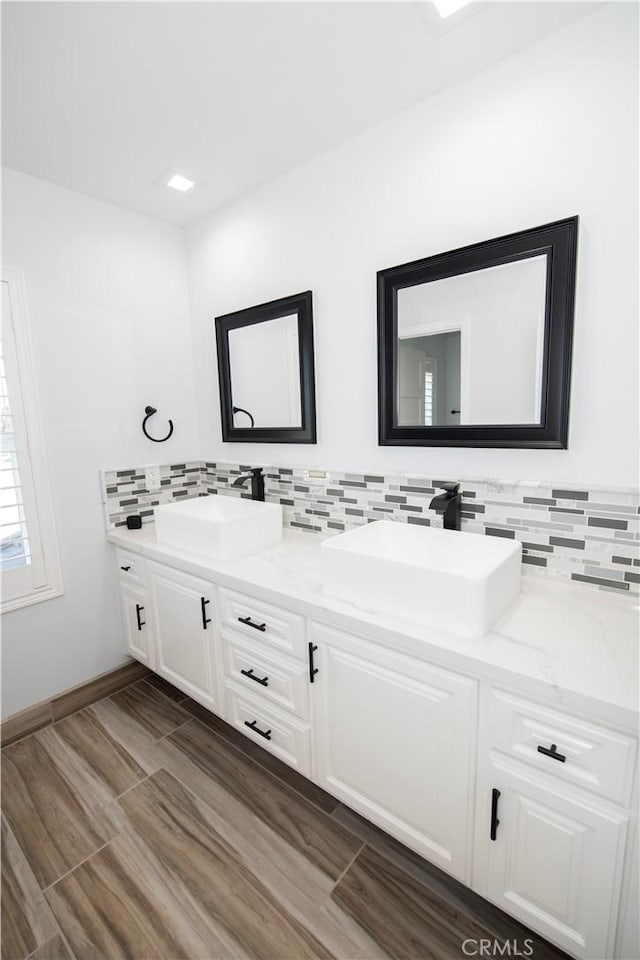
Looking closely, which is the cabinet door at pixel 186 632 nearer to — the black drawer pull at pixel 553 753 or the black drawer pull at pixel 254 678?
the black drawer pull at pixel 254 678

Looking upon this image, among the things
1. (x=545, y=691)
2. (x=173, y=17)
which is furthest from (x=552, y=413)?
(x=173, y=17)

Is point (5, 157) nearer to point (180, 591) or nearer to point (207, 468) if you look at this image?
point (207, 468)

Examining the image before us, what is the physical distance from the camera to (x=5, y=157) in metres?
1.73

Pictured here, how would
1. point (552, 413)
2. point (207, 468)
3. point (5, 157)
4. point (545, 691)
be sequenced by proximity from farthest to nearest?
1. point (207, 468)
2. point (5, 157)
3. point (552, 413)
4. point (545, 691)

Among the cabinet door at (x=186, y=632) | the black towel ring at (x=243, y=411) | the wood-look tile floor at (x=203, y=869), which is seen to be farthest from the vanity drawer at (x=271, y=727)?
the black towel ring at (x=243, y=411)

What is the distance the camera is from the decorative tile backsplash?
51.0 inches

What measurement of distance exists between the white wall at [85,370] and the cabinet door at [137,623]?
0.24ft


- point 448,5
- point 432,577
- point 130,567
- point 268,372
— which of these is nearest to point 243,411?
point 268,372

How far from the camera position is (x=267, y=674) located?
1.55 metres

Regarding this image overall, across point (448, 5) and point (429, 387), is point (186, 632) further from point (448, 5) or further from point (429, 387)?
point (448, 5)

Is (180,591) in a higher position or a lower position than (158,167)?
lower

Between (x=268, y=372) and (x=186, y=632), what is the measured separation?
4.26 ft

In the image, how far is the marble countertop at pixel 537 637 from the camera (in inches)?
35.9

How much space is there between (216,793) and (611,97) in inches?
104
